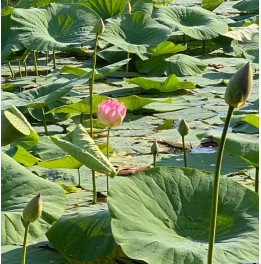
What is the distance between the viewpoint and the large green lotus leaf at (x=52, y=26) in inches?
123

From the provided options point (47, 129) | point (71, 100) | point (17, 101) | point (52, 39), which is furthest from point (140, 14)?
point (17, 101)

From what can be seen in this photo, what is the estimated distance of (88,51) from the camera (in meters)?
4.12

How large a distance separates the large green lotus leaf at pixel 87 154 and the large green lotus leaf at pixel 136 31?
1.75 metres

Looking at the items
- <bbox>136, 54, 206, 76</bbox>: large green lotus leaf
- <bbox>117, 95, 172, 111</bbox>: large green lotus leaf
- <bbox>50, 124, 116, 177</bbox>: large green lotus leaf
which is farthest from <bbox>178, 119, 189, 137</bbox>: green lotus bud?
<bbox>136, 54, 206, 76</bbox>: large green lotus leaf

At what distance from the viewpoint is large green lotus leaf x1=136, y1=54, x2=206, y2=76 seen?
11.4 feet

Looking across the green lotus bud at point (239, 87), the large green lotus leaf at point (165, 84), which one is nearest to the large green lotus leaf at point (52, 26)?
the large green lotus leaf at point (165, 84)

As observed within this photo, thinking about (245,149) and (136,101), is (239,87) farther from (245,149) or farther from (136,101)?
(136,101)

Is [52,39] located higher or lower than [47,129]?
higher

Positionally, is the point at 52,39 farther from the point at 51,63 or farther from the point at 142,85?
the point at 51,63

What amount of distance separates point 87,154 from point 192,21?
8.47 feet

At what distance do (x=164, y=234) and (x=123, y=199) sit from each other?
111 mm

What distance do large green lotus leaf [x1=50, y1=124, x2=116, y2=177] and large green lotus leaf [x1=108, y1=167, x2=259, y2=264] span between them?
10 centimetres

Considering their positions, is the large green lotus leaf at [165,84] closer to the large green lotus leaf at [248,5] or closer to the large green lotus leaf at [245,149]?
the large green lotus leaf at [245,149]

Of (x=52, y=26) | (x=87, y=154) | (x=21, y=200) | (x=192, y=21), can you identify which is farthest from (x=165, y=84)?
(x=21, y=200)
